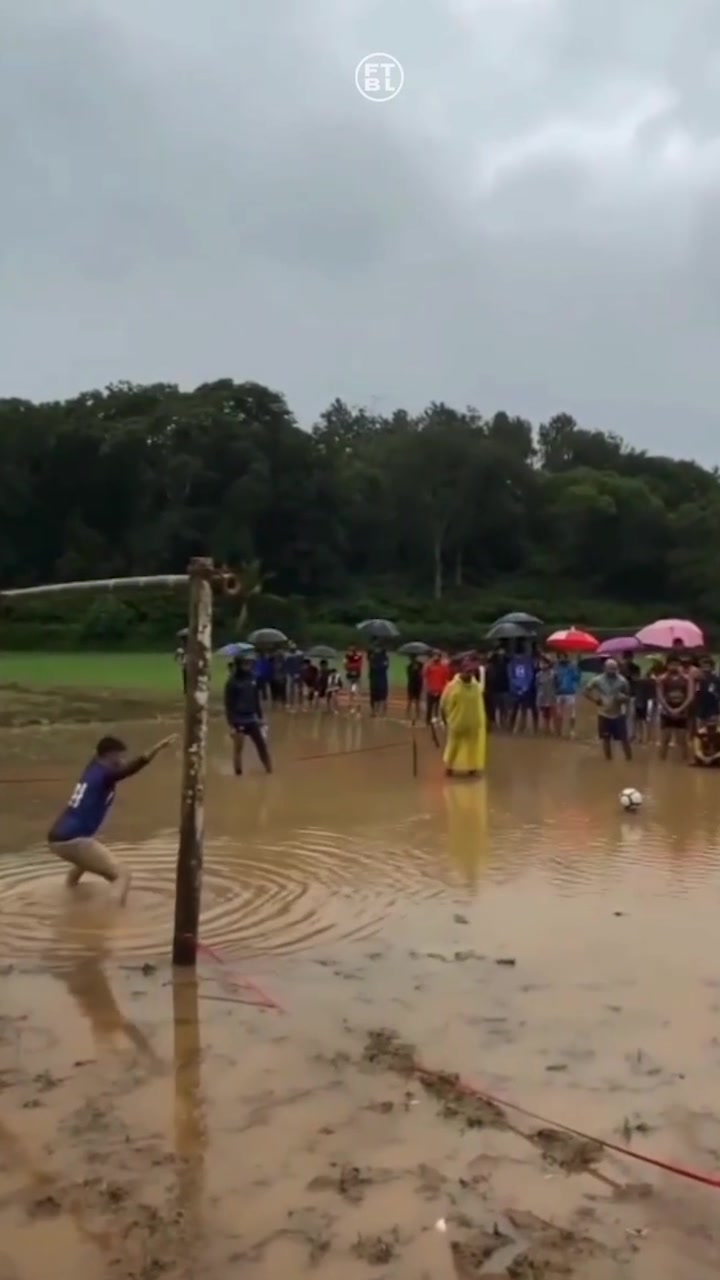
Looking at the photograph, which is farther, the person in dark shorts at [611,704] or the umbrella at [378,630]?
the umbrella at [378,630]

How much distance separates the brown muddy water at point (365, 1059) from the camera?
198 inches

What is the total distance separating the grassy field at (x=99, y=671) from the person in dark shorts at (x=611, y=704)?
15755mm

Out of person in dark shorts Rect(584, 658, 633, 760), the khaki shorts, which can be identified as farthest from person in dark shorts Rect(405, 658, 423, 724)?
the khaki shorts

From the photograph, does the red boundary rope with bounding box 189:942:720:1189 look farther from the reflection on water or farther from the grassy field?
the grassy field

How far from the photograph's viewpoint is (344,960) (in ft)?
29.2

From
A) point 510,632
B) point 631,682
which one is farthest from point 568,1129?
point 510,632

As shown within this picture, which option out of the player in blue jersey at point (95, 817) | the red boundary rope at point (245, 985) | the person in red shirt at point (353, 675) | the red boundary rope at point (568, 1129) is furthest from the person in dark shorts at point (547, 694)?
the red boundary rope at point (568, 1129)

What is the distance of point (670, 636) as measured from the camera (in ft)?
79.4

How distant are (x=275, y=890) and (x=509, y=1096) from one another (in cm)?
475

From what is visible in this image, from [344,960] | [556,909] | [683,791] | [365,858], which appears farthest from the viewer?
[683,791]

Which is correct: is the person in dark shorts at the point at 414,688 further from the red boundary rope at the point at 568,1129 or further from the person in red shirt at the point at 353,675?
the red boundary rope at the point at 568,1129

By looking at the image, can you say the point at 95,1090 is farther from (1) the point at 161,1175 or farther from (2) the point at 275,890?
(2) the point at 275,890

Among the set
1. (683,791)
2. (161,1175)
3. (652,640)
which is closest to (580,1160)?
(161,1175)

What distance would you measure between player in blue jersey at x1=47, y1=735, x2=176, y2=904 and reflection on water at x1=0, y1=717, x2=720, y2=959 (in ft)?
0.91
